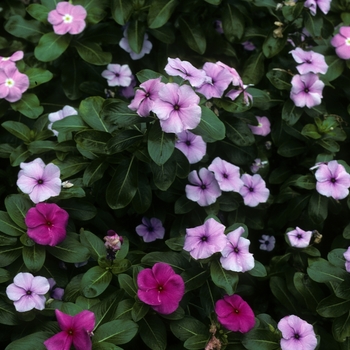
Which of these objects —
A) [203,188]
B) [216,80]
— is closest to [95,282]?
[203,188]

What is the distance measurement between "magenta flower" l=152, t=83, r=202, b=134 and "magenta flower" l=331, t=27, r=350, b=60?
133 centimetres

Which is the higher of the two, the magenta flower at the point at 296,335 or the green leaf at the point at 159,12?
the green leaf at the point at 159,12

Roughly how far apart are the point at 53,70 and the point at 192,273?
151 cm

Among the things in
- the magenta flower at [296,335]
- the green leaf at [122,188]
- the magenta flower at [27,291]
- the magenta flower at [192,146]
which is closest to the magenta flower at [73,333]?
the magenta flower at [27,291]

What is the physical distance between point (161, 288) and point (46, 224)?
0.50 m

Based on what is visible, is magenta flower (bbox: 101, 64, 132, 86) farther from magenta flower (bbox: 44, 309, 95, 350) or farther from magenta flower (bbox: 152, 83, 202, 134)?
magenta flower (bbox: 44, 309, 95, 350)

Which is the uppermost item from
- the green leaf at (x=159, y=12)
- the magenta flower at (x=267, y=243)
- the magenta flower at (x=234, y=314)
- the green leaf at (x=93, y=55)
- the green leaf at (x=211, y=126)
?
the green leaf at (x=211, y=126)

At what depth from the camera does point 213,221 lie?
80.2 inches

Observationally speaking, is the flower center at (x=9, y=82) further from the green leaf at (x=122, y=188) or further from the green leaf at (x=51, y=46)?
the green leaf at (x=122, y=188)

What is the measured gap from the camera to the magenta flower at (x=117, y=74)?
9.38 ft

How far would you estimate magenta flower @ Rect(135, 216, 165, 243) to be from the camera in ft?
8.34

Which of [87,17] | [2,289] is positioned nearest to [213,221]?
[2,289]

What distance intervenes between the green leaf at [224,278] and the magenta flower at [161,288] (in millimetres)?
132

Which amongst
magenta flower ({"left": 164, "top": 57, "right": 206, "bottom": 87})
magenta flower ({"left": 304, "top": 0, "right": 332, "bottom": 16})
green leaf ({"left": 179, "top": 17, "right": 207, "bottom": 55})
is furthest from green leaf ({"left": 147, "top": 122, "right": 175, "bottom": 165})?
magenta flower ({"left": 304, "top": 0, "right": 332, "bottom": 16})
